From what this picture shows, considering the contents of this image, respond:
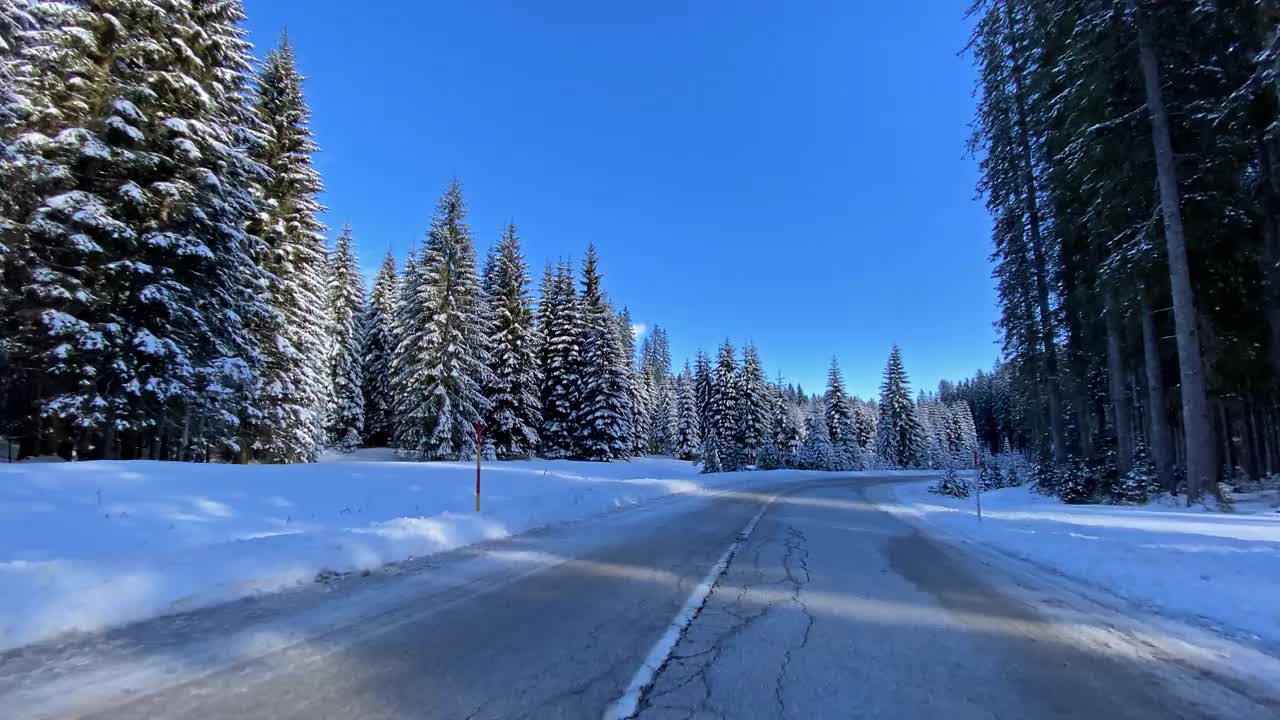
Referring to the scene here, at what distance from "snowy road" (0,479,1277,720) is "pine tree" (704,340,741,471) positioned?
42.0m

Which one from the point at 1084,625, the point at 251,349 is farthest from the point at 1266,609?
the point at 251,349

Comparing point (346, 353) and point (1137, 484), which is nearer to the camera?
point (1137, 484)

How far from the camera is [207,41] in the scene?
632 inches

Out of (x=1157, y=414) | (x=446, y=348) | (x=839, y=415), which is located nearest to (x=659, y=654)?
(x=1157, y=414)

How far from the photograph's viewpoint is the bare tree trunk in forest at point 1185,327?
11.5 metres

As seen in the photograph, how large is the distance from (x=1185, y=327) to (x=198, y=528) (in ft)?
59.1

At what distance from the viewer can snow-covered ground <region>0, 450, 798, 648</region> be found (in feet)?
15.0

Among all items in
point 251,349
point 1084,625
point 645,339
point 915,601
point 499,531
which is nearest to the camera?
point 1084,625

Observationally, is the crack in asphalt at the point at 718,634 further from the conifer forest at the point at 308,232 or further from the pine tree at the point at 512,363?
the pine tree at the point at 512,363

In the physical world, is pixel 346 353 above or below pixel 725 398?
above

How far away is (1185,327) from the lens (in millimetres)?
11719

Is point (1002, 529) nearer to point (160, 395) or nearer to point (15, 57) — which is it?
point (160, 395)

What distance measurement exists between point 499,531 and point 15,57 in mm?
16642

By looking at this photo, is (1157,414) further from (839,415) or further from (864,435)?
(864,435)
